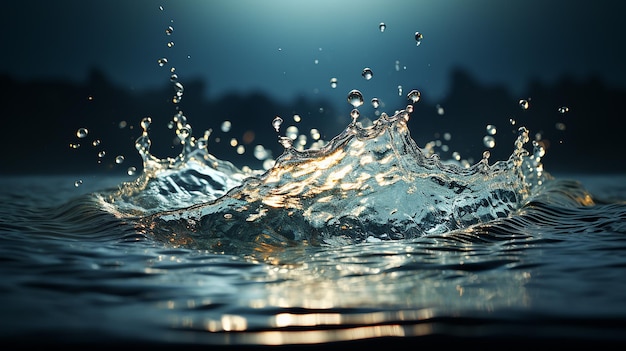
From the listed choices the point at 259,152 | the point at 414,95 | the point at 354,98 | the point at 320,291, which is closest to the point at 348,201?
the point at 354,98

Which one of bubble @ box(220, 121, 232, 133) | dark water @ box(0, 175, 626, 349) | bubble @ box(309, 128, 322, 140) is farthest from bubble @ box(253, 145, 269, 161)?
dark water @ box(0, 175, 626, 349)

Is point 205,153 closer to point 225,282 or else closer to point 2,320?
point 225,282

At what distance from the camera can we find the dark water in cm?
183

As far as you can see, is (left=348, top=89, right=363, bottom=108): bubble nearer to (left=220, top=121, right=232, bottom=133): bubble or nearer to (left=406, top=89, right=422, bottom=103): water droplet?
(left=406, top=89, right=422, bottom=103): water droplet

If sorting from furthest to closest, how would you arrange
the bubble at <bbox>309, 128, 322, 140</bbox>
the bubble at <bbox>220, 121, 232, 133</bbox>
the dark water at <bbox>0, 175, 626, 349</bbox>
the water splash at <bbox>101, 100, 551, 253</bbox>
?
the bubble at <bbox>220, 121, 232, 133</bbox> < the bubble at <bbox>309, 128, 322, 140</bbox> < the water splash at <bbox>101, 100, 551, 253</bbox> < the dark water at <bbox>0, 175, 626, 349</bbox>

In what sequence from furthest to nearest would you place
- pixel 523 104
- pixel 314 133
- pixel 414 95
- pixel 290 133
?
pixel 314 133
pixel 523 104
pixel 290 133
pixel 414 95

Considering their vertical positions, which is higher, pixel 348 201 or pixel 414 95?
pixel 414 95

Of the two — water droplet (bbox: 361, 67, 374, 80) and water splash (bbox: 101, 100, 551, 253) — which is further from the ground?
water droplet (bbox: 361, 67, 374, 80)

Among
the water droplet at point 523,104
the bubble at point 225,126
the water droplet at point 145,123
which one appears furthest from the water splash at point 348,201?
the bubble at point 225,126

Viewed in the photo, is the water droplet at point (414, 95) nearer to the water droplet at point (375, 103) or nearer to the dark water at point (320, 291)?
the water droplet at point (375, 103)

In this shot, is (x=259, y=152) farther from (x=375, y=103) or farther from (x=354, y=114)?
(x=354, y=114)

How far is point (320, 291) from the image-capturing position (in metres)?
2.39

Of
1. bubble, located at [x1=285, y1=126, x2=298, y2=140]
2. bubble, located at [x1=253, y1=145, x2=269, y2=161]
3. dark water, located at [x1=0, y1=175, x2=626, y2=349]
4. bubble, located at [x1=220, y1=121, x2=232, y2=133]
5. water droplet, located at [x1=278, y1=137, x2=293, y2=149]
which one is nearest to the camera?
dark water, located at [x1=0, y1=175, x2=626, y2=349]

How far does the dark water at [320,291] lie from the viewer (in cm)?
183
